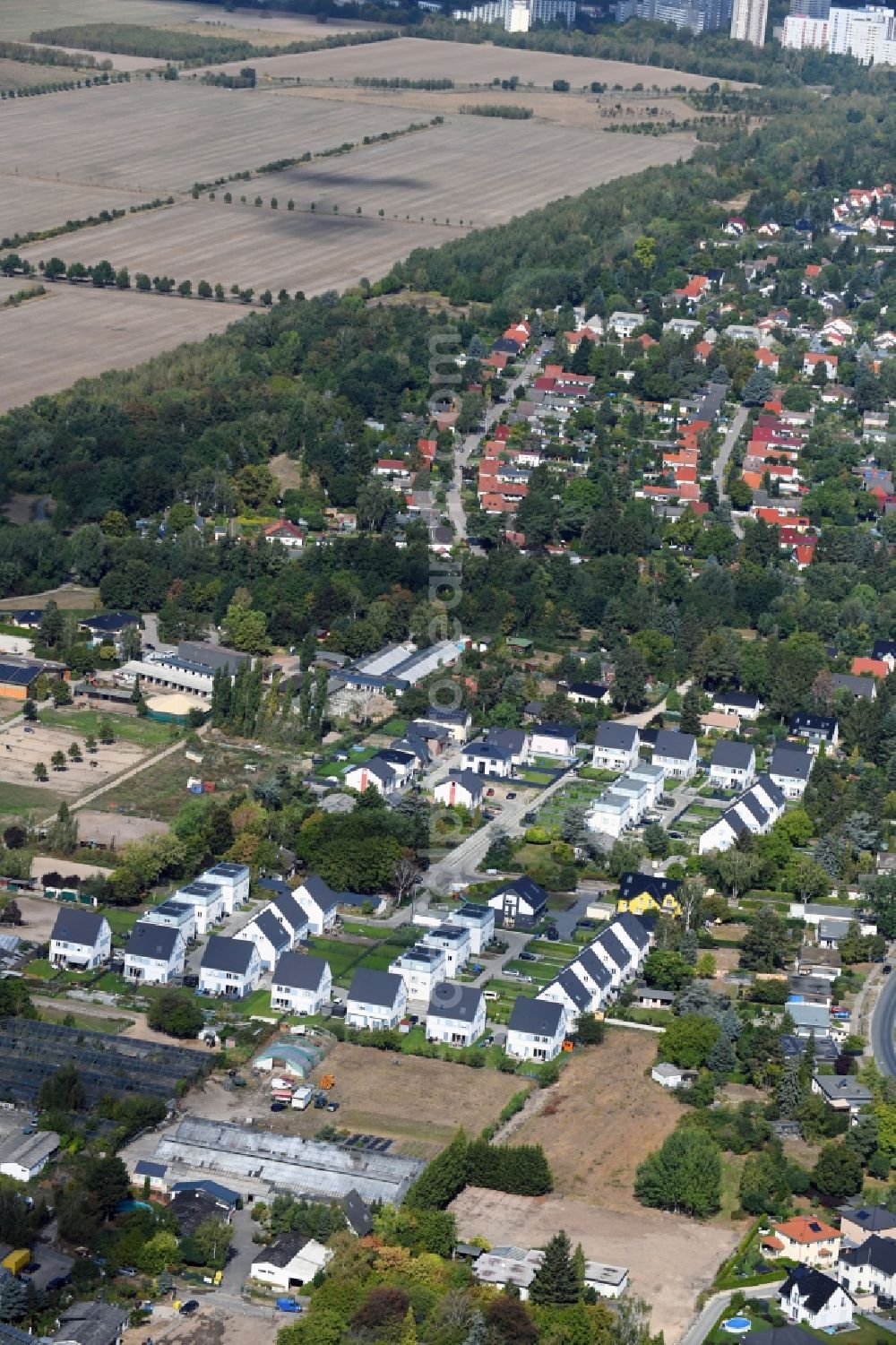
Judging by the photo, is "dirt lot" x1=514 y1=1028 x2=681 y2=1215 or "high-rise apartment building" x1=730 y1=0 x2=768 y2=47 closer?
"dirt lot" x1=514 y1=1028 x2=681 y2=1215

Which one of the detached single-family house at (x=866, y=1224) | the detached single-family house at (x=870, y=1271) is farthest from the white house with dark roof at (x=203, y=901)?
the detached single-family house at (x=870, y=1271)

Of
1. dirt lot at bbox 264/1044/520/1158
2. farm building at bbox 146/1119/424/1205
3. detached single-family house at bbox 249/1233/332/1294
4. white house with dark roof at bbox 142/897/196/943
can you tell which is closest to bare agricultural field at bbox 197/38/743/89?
white house with dark roof at bbox 142/897/196/943

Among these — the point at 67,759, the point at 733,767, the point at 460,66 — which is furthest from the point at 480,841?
the point at 460,66

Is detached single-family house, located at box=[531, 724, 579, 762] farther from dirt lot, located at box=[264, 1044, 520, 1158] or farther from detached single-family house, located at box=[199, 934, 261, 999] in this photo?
dirt lot, located at box=[264, 1044, 520, 1158]

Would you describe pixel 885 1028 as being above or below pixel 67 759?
above

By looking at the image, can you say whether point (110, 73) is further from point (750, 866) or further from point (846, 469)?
point (750, 866)

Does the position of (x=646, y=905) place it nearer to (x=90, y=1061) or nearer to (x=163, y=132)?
(x=90, y=1061)

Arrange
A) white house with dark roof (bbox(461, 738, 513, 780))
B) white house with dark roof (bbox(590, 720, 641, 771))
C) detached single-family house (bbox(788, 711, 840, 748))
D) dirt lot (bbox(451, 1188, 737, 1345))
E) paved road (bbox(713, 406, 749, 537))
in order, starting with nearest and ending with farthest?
dirt lot (bbox(451, 1188, 737, 1345)), white house with dark roof (bbox(461, 738, 513, 780)), white house with dark roof (bbox(590, 720, 641, 771)), detached single-family house (bbox(788, 711, 840, 748)), paved road (bbox(713, 406, 749, 537))

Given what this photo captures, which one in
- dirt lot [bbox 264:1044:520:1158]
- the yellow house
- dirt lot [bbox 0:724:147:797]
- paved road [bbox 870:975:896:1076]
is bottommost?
dirt lot [bbox 0:724:147:797]
